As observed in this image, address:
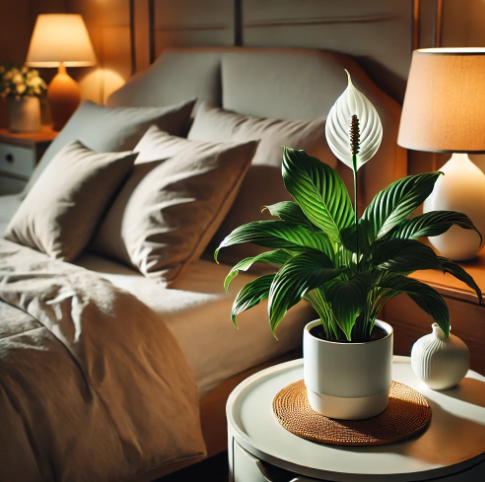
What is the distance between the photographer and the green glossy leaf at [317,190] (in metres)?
1.20

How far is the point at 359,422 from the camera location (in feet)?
3.92

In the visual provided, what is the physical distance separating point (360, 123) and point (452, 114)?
0.52 metres

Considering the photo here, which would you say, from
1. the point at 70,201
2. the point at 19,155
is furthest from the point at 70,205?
the point at 19,155

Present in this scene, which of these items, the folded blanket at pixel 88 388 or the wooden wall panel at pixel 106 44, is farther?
the wooden wall panel at pixel 106 44

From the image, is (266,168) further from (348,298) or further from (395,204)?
(348,298)

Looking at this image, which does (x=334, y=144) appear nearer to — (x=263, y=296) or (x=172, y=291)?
(x=263, y=296)

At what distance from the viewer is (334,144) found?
124cm

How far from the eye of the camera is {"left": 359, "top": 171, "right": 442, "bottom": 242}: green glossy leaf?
3.81 feet

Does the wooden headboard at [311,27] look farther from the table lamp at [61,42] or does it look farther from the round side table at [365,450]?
the round side table at [365,450]

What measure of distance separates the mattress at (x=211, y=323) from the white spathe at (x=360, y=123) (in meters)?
0.67

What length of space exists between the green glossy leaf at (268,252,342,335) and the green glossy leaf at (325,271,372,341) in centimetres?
2

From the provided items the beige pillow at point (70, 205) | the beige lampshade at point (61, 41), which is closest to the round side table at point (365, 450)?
the beige pillow at point (70, 205)

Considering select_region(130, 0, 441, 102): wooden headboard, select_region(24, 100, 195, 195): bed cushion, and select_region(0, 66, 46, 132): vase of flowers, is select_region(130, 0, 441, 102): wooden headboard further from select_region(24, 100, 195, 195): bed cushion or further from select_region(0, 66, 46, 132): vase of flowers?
select_region(0, 66, 46, 132): vase of flowers

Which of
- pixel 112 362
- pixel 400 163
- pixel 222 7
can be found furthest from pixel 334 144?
pixel 222 7
